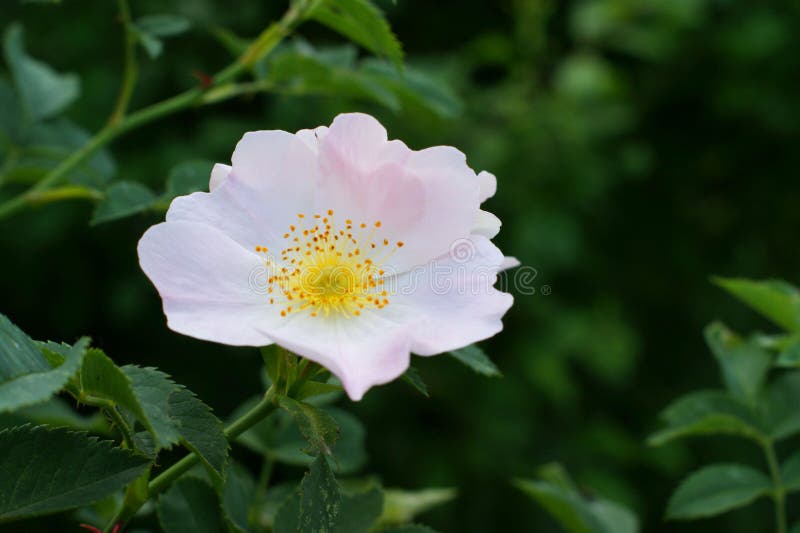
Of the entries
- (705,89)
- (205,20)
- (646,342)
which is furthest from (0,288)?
(705,89)

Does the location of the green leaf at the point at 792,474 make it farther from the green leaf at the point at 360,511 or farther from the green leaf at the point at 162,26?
the green leaf at the point at 162,26

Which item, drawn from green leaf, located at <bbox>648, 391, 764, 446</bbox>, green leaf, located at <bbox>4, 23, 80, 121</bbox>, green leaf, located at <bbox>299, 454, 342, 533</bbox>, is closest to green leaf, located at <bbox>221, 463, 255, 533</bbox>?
green leaf, located at <bbox>299, 454, 342, 533</bbox>

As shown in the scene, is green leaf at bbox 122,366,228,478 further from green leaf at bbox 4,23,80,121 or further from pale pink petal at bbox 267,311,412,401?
green leaf at bbox 4,23,80,121

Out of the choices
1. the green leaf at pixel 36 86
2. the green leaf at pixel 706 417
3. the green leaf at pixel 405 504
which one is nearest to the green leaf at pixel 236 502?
the green leaf at pixel 405 504

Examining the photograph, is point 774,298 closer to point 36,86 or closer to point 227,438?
point 227,438

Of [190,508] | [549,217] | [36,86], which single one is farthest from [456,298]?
[549,217]
